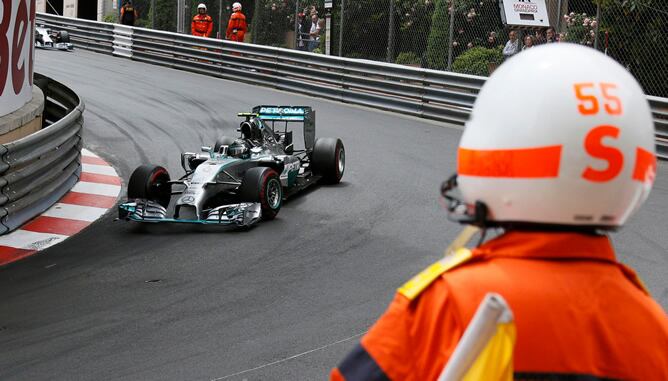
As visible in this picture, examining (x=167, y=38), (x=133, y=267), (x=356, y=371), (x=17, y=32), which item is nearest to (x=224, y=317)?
(x=133, y=267)

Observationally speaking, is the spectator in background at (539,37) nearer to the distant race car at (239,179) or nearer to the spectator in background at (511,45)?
the spectator in background at (511,45)

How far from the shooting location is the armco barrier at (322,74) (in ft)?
58.2

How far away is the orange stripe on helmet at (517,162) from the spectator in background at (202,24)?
1007 inches

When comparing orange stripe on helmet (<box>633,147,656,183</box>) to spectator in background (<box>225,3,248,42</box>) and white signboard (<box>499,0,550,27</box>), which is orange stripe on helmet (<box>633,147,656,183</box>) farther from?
spectator in background (<box>225,3,248,42</box>)

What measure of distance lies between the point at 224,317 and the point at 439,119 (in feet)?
37.7

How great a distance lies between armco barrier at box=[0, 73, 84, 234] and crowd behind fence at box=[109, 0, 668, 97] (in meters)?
7.98

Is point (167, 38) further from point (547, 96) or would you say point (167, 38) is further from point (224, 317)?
point (547, 96)

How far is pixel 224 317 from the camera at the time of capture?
23.2 ft

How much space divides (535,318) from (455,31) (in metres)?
17.5

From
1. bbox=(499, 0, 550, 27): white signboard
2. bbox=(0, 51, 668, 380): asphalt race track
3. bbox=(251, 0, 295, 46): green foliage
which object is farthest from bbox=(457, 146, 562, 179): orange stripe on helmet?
bbox=(251, 0, 295, 46): green foliage

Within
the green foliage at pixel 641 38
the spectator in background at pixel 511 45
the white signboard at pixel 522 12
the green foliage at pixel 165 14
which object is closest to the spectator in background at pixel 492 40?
the spectator in background at pixel 511 45

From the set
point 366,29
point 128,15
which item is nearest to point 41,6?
point 128,15

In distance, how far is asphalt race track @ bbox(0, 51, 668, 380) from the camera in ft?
20.4

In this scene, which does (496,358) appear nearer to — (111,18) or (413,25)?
(413,25)
